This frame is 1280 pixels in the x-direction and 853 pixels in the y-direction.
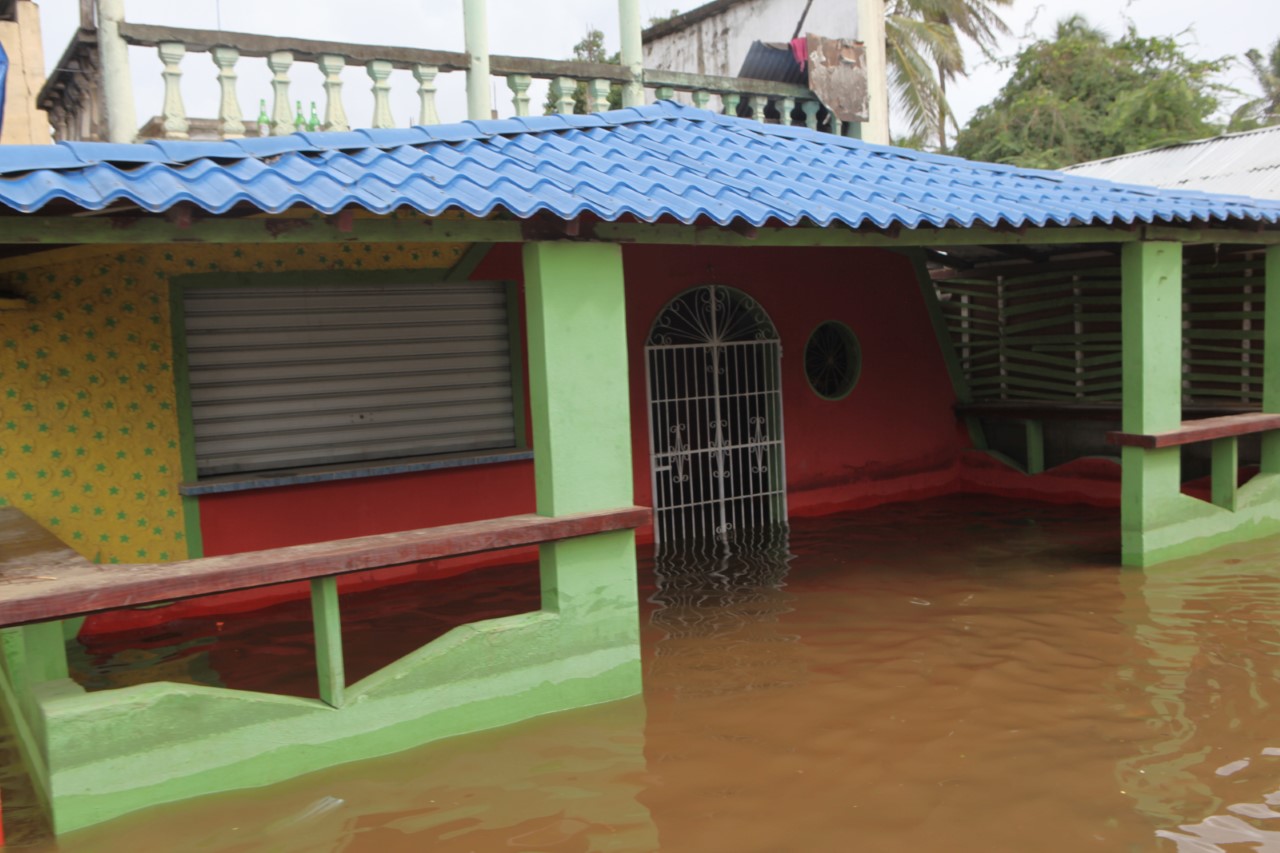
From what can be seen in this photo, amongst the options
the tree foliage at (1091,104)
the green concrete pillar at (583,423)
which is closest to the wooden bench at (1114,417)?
the green concrete pillar at (583,423)

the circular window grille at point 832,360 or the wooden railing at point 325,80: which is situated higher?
the wooden railing at point 325,80

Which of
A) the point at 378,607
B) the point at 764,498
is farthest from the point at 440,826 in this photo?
the point at 764,498

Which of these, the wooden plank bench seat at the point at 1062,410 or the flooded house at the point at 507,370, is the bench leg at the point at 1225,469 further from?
the wooden plank bench seat at the point at 1062,410

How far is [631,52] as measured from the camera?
26.5 ft

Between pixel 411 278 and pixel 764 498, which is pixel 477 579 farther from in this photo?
pixel 764 498

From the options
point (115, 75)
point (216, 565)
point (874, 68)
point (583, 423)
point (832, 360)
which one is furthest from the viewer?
point (832, 360)

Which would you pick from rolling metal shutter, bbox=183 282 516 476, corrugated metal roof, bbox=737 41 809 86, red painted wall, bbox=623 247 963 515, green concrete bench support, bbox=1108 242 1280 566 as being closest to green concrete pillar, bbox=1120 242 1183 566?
green concrete bench support, bbox=1108 242 1280 566

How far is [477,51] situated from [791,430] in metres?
4.35

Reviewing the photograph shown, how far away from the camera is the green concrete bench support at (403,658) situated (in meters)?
4.26

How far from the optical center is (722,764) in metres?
4.62

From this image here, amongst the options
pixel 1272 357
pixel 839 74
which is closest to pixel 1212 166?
pixel 1272 357

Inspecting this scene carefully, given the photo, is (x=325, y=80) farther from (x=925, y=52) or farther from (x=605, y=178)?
(x=925, y=52)

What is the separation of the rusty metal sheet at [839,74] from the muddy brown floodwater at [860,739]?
4.06 metres

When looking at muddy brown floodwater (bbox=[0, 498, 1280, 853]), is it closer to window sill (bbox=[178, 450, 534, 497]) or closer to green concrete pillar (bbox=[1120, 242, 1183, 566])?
green concrete pillar (bbox=[1120, 242, 1183, 566])
